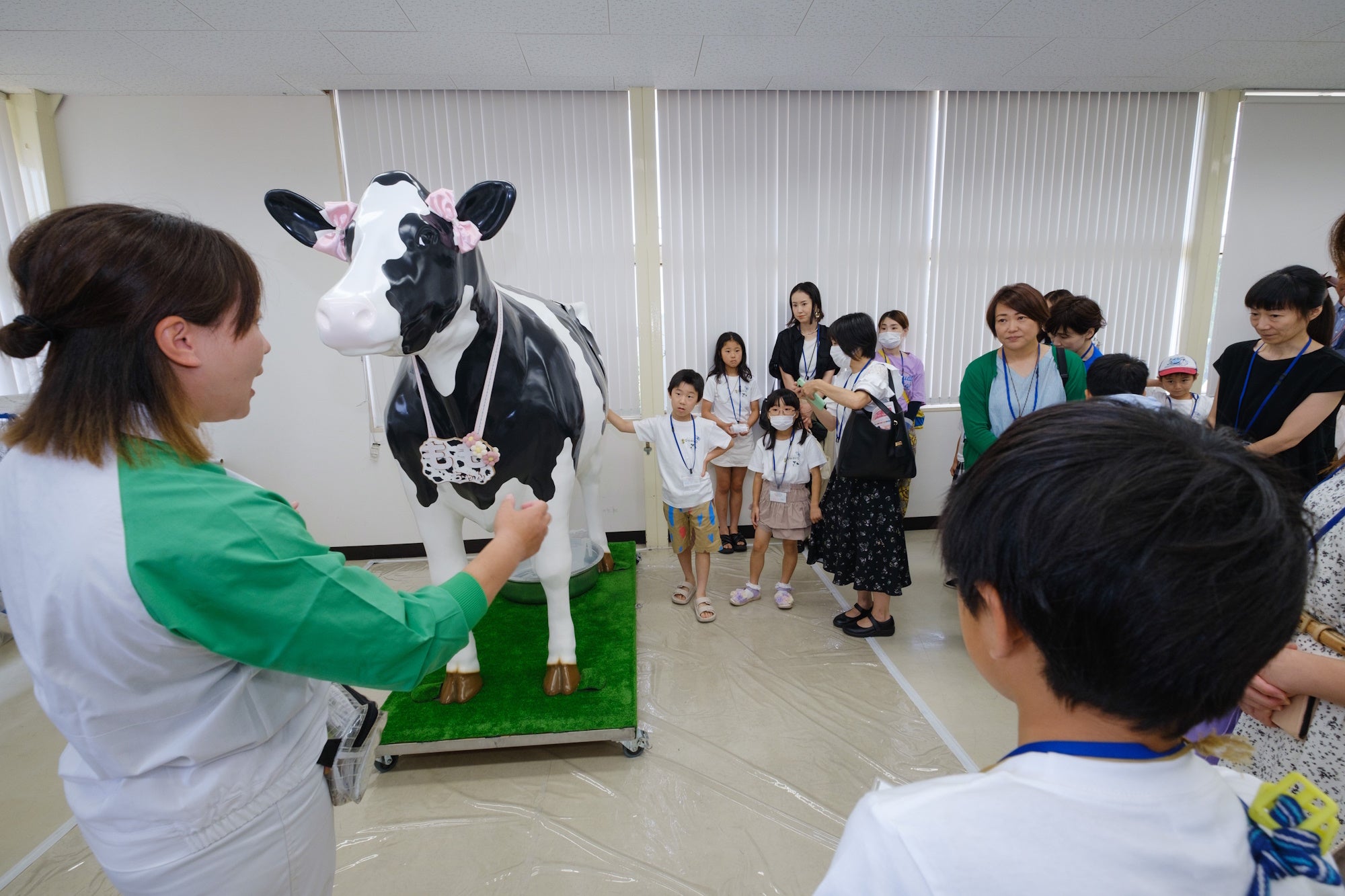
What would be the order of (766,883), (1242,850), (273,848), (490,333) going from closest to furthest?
(1242,850), (273,848), (766,883), (490,333)

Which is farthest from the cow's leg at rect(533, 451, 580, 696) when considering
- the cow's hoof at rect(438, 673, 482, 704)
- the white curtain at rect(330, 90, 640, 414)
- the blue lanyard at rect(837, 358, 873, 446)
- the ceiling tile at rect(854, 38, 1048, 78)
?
the ceiling tile at rect(854, 38, 1048, 78)

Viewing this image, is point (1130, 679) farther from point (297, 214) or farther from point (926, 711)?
point (926, 711)

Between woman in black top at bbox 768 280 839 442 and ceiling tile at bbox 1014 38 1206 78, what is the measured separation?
60.0 inches

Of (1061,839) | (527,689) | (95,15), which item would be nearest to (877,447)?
(527,689)

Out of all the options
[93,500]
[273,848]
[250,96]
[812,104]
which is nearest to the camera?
[93,500]

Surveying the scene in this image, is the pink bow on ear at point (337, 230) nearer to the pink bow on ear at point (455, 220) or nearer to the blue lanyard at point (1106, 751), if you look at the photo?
the pink bow on ear at point (455, 220)

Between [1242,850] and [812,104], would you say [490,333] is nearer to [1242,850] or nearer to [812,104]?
[1242,850]

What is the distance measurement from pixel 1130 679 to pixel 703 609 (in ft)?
8.18

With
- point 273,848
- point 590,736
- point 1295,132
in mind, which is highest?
point 1295,132

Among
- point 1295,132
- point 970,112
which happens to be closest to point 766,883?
point 970,112

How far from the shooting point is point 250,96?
339cm

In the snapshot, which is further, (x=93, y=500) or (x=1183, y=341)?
(x=1183, y=341)

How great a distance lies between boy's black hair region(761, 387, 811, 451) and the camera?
2.92 meters

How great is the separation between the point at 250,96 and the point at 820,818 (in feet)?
13.9
